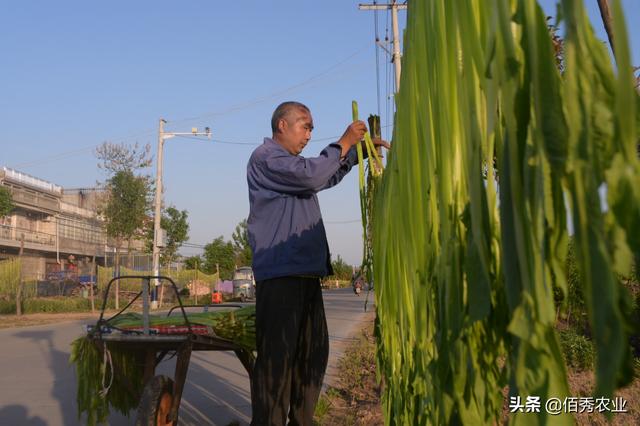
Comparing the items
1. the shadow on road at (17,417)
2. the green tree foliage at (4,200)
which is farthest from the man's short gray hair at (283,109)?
the green tree foliage at (4,200)

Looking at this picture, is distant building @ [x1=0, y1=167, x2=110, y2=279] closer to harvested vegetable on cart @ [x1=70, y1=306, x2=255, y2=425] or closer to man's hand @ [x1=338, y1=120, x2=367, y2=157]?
harvested vegetable on cart @ [x1=70, y1=306, x2=255, y2=425]

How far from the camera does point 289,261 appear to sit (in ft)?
8.87

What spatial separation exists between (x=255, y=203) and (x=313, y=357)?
0.80 meters

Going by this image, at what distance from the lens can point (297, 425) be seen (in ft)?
→ 9.41

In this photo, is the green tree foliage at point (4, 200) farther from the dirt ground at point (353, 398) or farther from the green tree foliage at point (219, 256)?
the dirt ground at point (353, 398)

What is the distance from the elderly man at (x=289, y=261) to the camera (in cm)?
259

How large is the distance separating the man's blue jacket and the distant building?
38559mm

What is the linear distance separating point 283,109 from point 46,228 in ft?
160

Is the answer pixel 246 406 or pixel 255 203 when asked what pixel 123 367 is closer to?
pixel 246 406

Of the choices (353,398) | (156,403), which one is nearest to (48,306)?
(353,398)

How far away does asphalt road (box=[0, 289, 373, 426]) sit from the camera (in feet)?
16.1

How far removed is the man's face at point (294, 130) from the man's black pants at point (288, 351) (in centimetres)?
65

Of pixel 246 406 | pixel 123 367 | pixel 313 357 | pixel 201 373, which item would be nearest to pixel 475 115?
pixel 313 357

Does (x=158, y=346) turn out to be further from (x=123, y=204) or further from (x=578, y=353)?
(x=123, y=204)
